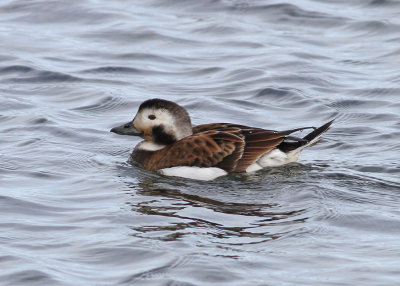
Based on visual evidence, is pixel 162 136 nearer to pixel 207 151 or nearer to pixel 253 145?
pixel 207 151

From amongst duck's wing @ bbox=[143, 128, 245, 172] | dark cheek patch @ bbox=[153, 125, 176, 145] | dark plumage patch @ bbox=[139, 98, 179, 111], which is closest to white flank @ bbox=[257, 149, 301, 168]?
duck's wing @ bbox=[143, 128, 245, 172]

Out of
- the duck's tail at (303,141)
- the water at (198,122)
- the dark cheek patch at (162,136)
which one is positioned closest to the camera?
the water at (198,122)

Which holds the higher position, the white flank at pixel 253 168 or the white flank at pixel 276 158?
the white flank at pixel 276 158

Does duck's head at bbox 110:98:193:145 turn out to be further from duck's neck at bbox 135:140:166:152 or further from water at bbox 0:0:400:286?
water at bbox 0:0:400:286

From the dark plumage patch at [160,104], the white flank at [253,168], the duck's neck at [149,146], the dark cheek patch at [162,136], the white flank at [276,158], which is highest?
the dark plumage patch at [160,104]

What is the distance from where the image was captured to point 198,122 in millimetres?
13391

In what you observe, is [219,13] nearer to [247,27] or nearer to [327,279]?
[247,27]

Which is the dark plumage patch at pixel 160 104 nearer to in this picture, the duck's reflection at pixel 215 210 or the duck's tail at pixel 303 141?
the duck's reflection at pixel 215 210

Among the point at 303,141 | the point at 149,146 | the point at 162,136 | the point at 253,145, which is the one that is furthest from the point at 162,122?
the point at 303,141

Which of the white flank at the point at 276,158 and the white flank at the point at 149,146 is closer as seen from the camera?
the white flank at the point at 276,158

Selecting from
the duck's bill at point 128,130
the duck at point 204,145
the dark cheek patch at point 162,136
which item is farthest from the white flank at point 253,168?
the duck's bill at point 128,130

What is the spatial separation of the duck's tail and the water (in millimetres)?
238

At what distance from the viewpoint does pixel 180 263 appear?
7789mm

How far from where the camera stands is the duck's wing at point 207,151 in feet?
34.8
